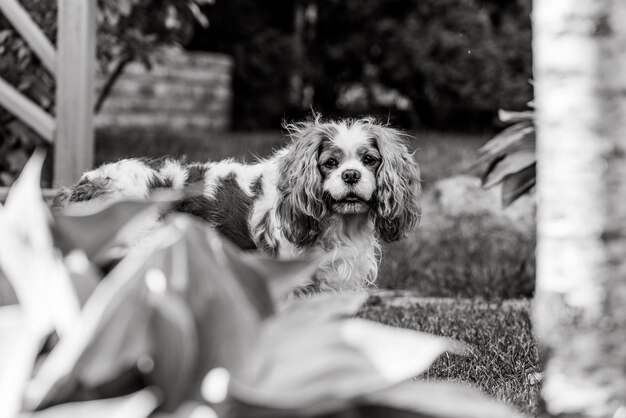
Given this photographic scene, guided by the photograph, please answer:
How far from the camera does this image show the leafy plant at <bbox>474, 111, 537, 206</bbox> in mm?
5383

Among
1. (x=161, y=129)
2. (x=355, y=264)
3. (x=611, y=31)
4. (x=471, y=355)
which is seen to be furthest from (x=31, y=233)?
(x=161, y=129)

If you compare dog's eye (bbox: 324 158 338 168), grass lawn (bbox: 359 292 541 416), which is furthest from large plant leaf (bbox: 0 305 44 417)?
dog's eye (bbox: 324 158 338 168)

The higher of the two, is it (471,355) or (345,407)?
(345,407)

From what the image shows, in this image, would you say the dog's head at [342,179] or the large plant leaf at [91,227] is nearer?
the large plant leaf at [91,227]

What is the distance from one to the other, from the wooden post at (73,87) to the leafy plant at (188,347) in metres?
3.95

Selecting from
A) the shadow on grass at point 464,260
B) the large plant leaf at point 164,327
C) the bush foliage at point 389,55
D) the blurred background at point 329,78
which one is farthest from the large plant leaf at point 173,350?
the bush foliage at point 389,55

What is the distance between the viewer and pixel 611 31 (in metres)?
1.48

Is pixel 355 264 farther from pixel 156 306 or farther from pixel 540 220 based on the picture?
pixel 156 306

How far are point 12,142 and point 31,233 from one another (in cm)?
501

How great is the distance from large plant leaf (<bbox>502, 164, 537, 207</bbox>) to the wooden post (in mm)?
2329

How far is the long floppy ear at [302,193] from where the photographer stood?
423 cm

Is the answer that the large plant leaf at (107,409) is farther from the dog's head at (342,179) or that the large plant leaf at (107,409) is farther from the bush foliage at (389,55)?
the bush foliage at (389,55)

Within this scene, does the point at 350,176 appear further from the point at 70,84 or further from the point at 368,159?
the point at 70,84

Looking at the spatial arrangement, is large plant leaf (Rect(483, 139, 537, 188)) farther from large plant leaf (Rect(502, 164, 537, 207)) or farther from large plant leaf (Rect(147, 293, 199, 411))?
large plant leaf (Rect(147, 293, 199, 411))
